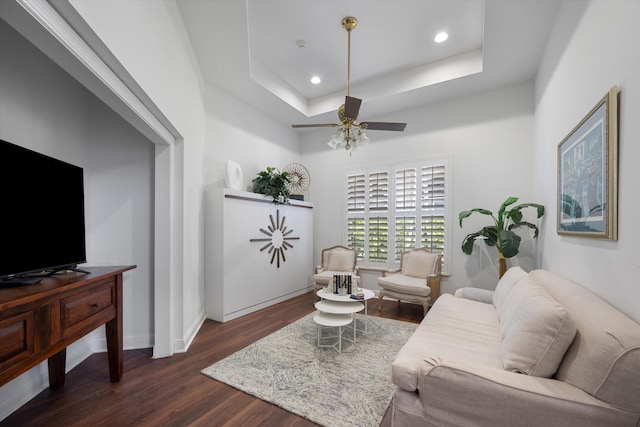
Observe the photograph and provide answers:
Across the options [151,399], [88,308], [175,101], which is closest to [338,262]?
[151,399]

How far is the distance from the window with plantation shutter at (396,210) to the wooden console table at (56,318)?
3.72 meters

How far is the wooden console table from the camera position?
1.21m

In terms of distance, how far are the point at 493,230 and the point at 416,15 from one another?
9.11ft

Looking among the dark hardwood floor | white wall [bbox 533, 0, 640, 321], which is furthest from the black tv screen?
white wall [bbox 533, 0, 640, 321]

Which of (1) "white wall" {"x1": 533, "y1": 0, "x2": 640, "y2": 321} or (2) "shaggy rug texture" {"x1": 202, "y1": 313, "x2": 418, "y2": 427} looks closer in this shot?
(1) "white wall" {"x1": 533, "y1": 0, "x2": 640, "y2": 321}

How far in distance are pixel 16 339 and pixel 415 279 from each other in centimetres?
399

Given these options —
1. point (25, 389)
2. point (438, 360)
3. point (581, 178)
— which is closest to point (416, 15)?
point (581, 178)

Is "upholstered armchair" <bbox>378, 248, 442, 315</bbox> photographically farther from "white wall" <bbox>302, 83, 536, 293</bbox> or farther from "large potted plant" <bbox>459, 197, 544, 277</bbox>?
"large potted plant" <bbox>459, 197, 544, 277</bbox>

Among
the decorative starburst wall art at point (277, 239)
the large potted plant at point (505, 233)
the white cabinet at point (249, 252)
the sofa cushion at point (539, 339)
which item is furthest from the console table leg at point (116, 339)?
the large potted plant at point (505, 233)

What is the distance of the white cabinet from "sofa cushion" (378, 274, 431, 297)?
5.30 feet

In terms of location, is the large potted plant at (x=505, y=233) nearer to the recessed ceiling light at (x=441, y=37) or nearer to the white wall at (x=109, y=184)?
the recessed ceiling light at (x=441, y=37)

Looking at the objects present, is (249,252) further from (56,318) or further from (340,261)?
(56,318)

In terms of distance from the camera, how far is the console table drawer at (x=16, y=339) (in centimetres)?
117

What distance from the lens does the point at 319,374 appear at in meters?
2.34
